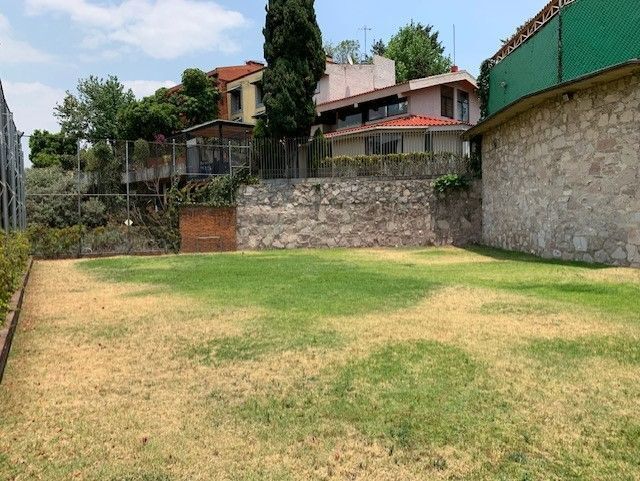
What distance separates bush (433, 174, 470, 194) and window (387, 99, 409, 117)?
1002 cm

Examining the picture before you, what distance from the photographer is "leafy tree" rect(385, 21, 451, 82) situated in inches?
1911

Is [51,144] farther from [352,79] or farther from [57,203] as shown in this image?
[352,79]

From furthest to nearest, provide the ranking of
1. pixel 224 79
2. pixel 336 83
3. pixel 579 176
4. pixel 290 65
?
1. pixel 224 79
2. pixel 336 83
3. pixel 290 65
4. pixel 579 176

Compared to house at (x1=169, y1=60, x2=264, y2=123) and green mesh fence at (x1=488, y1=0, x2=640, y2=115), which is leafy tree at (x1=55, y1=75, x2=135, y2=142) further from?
green mesh fence at (x1=488, y1=0, x2=640, y2=115)

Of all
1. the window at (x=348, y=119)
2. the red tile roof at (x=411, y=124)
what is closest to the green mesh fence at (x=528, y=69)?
the red tile roof at (x=411, y=124)

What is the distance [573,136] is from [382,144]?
9.41 meters

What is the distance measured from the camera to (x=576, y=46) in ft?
41.2

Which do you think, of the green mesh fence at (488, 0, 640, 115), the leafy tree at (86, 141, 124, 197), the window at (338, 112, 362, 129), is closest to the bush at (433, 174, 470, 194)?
the green mesh fence at (488, 0, 640, 115)

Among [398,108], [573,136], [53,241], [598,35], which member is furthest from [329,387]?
[398,108]

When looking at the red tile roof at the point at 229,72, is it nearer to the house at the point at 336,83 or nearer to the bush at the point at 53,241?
the house at the point at 336,83

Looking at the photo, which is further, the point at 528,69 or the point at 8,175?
the point at 528,69

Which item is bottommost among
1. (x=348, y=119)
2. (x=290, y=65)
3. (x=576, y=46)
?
(x=576, y=46)

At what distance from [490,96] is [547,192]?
6051 millimetres

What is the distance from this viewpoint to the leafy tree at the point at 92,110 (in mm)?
45156
